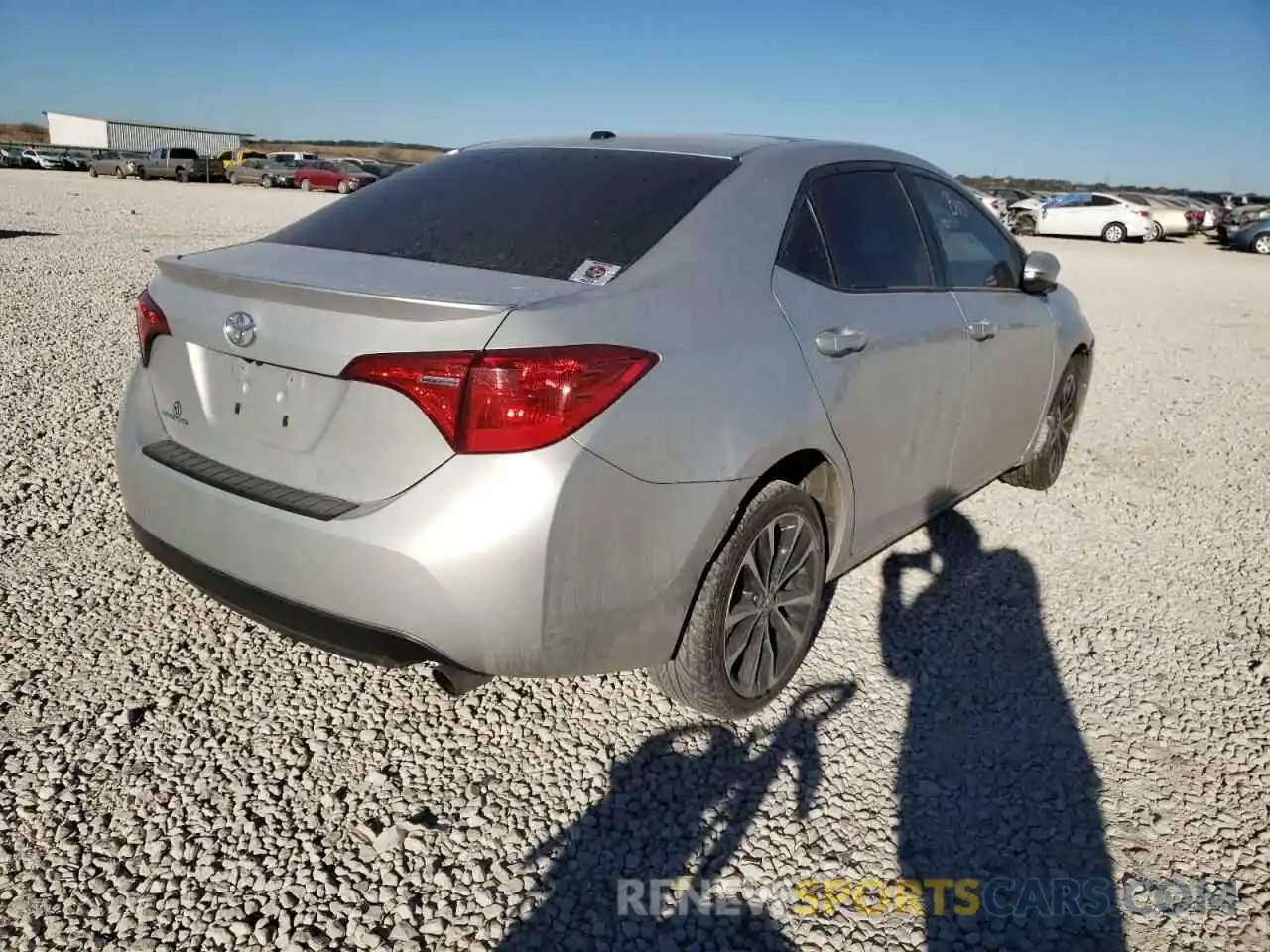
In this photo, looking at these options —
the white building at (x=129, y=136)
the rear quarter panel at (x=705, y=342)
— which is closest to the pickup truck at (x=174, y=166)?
the white building at (x=129, y=136)

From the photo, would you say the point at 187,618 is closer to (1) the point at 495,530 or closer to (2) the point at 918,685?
(1) the point at 495,530

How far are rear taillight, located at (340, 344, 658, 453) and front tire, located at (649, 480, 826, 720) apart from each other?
2.31 feet

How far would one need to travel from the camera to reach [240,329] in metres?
2.26

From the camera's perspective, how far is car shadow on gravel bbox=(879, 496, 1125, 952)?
2.18m

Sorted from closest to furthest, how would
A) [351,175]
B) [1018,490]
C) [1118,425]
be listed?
[1018,490] → [1118,425] → [351,175]

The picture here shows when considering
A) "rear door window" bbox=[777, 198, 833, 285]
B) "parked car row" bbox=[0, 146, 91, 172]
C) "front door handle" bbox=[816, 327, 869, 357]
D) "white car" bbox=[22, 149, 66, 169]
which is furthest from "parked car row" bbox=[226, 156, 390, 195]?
"front door handle" bbox=[816, 327, 869, 357]

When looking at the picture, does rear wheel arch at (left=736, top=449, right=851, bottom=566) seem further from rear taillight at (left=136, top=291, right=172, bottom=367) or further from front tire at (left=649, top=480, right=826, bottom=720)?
rear taillight at (left=136, top=291, right=172, bottom=367)

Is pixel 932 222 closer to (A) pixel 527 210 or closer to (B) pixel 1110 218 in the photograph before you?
(A) pixel 527 210

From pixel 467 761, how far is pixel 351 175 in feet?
134

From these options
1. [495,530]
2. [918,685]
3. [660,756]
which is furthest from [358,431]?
[918,685]

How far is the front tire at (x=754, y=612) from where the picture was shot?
8.28 ft

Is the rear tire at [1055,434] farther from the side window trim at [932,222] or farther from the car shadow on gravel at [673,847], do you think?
the car shadow on gravel at [673,847]

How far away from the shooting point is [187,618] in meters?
3.15

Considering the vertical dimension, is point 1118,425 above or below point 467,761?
above
